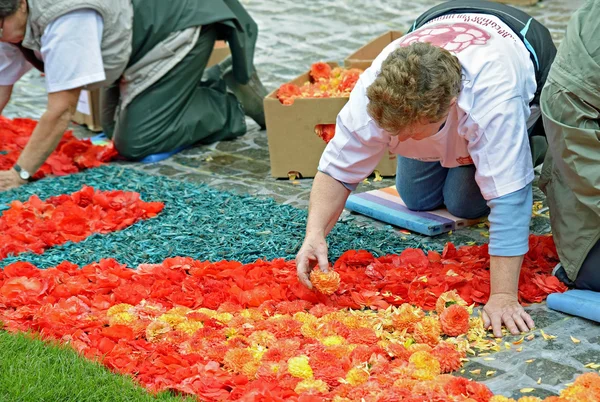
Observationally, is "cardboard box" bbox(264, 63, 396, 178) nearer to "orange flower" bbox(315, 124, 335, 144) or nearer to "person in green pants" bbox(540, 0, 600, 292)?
"orange flower" bbox(315, 124, 335, 144)

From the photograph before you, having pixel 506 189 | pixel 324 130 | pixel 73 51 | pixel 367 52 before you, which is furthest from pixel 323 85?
pixel 506 189

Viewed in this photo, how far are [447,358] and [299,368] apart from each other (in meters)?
0.51

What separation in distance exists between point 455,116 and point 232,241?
55.9 inches

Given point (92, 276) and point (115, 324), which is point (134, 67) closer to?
point (92, 276)

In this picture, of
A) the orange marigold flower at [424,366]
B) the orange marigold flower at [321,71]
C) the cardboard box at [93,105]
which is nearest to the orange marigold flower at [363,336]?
the orange marigold flower at [424,366]

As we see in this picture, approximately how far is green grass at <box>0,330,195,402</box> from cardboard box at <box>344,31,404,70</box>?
298cm

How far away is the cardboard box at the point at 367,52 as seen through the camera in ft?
17.6

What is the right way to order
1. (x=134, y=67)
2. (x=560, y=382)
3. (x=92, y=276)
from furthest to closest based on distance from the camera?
(x=134, y=67) < (x=92, y=276) < (x=560, y=382)

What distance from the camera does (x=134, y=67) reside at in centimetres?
556

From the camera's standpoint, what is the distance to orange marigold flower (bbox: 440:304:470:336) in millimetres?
3062

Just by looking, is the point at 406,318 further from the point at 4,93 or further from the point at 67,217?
the point at 4,93

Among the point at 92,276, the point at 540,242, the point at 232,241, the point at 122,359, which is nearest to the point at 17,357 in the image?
the point at 122,359

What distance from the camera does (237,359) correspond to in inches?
112

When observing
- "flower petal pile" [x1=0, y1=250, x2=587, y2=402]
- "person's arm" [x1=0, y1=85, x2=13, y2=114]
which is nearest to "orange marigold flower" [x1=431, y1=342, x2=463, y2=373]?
"flower petal pile" [x1=0, y1=250, x2=587, y2=402]
